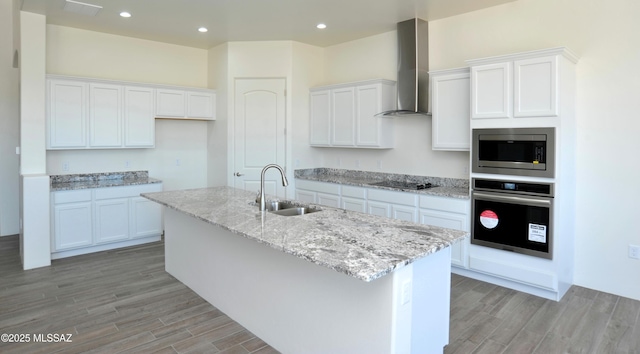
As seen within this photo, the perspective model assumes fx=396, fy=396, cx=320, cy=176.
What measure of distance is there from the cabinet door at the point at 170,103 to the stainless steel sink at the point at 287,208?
2.98m

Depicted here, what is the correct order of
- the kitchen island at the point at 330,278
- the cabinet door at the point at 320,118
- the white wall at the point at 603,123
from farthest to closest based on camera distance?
the cabinet door at the point at 320,118 → the white wall at the point at 603,123 → the kitchen island at the point at 330,278

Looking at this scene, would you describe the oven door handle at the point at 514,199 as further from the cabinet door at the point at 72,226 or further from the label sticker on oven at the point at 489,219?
the cabinet door at the point at 72,226

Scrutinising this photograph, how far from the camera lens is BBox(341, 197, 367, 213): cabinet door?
193 inches

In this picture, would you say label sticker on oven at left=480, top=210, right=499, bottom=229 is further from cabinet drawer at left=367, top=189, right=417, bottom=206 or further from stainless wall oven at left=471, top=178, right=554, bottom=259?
cabinet drawer at left=367, top=189, right=417, bottom=206

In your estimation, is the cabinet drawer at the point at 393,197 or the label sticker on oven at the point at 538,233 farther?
the cabinet drawer at the point at 393,197

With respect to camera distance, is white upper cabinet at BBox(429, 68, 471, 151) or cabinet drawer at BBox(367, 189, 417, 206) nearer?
white upper cabinet at BBox(429, 68, 471, 151)

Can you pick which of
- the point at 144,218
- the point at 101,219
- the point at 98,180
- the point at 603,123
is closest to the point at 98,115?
the point at 98,180

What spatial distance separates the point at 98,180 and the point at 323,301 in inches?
171

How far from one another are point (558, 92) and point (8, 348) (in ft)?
15.0

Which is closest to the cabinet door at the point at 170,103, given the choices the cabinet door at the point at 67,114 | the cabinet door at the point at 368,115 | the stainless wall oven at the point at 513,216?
the cabinet door at the point at 67,114

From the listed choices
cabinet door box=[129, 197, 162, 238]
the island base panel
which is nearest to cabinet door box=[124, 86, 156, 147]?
cabinet door box=[129, 197, 162, 238]

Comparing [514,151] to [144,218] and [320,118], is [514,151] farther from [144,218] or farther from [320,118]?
[144,218]

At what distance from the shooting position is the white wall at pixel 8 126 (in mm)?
5727

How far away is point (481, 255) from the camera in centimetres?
392
